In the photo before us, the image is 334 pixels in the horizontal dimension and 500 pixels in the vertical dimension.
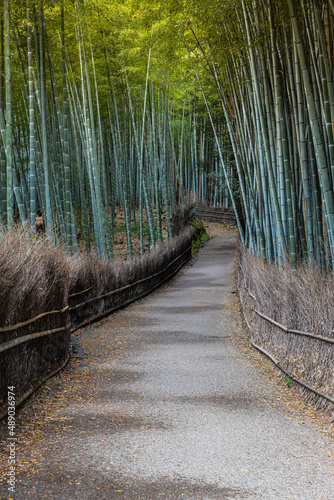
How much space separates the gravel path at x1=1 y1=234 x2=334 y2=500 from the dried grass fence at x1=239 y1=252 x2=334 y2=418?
0.71ft

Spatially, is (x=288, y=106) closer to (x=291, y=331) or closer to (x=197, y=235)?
(x=291, y=331)

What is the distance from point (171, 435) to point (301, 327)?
1429 mm

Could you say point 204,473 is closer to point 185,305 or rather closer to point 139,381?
point 139,381

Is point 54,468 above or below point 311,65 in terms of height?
below

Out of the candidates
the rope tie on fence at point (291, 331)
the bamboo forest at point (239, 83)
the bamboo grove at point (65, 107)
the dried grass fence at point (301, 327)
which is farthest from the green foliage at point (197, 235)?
the dried grass fence at point (301, 327)

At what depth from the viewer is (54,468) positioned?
208 cm

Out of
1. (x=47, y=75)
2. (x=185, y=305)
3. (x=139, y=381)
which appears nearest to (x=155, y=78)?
(x=47, y=75)

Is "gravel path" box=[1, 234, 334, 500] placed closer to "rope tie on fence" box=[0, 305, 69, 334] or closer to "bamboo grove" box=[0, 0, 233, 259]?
"rope tie on fence" box=[0, 305, 69, 334]

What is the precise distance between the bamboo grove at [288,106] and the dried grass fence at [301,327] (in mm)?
288

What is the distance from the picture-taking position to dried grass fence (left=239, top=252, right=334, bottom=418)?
296 centimetres

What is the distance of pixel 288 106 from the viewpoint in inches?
200

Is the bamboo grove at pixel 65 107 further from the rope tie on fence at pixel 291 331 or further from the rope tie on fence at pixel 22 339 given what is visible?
the rope tie on fence at pixel 291 331

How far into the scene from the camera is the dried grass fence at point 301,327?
9.73 ft

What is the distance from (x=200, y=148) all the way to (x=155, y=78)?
8.48 meters
